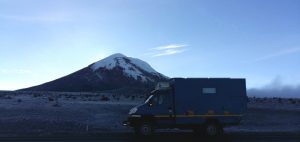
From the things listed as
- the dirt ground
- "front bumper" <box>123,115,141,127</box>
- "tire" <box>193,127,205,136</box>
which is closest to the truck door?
"front bumper" <box>123,115,141,127</box>

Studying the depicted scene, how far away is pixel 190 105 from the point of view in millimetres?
29844

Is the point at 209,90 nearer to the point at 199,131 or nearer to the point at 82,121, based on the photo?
the point at 199,131

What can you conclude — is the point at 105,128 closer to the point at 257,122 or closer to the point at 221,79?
the point at 221,79

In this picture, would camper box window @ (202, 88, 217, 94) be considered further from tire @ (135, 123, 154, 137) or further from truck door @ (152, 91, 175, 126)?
tire @ (135, 123, 154, 137)

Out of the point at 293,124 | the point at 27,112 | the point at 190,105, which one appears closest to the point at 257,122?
the point at 293,124

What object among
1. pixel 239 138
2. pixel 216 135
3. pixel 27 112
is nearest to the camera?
pixel 239 138

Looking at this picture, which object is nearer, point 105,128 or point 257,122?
point 105,128

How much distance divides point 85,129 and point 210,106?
33.8ft

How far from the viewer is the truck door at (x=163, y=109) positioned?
96.6 ft

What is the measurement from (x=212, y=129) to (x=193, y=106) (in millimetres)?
1627

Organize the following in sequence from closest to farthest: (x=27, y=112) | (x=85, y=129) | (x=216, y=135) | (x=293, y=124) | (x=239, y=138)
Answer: (x=239, y=138)
(x=216, y=135)
(x=85, y=129)
(x=293, y=124)
(x=27, y=112)

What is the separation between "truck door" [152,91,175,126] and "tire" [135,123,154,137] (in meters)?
0.62

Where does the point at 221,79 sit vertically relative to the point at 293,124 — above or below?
above

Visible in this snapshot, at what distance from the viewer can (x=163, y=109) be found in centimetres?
2956
